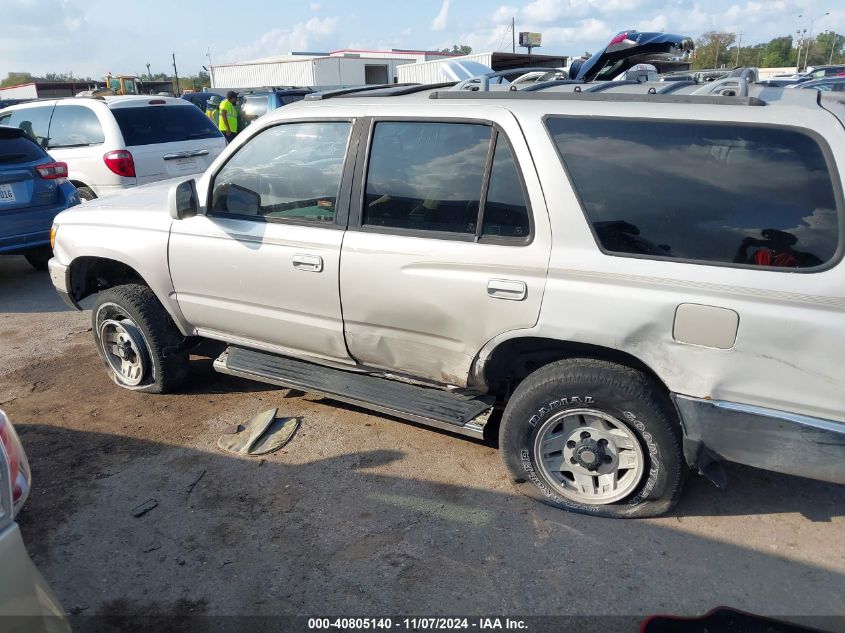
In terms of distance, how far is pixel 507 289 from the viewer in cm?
304

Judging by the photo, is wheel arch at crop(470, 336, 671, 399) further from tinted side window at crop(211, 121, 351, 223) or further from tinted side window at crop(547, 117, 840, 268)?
tinted side window at crop(211, 121, 351, 223)

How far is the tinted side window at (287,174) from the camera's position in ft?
11.8

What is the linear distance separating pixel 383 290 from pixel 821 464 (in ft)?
6.71

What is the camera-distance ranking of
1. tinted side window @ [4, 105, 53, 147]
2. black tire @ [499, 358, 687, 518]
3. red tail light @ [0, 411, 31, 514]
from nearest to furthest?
red tail light @ [0, 411, 31, 514], black tire @ [499, 358, 687, 518], tinted side window @ [4, 105, 53, 147]

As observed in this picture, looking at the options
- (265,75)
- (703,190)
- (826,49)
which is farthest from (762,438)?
(826,49)

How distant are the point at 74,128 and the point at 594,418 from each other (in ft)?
25.9

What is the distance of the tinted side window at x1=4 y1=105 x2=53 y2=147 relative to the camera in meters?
8.73

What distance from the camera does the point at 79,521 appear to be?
331 centimetres

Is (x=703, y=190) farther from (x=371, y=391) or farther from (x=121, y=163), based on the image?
(x=121, y=163)

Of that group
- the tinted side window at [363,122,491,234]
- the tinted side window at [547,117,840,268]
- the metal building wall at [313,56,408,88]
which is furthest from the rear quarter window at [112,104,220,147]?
the metal building wall at [313,56,408,88]

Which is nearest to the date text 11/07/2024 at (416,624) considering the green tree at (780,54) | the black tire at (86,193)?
the black tire at (86,193)

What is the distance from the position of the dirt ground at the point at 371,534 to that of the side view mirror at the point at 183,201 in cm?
130

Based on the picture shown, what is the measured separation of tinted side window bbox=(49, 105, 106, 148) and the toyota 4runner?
15.5 ft

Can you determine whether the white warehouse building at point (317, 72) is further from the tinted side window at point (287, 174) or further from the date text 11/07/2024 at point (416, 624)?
the date text 11/07/2024 at point (416, 624)
